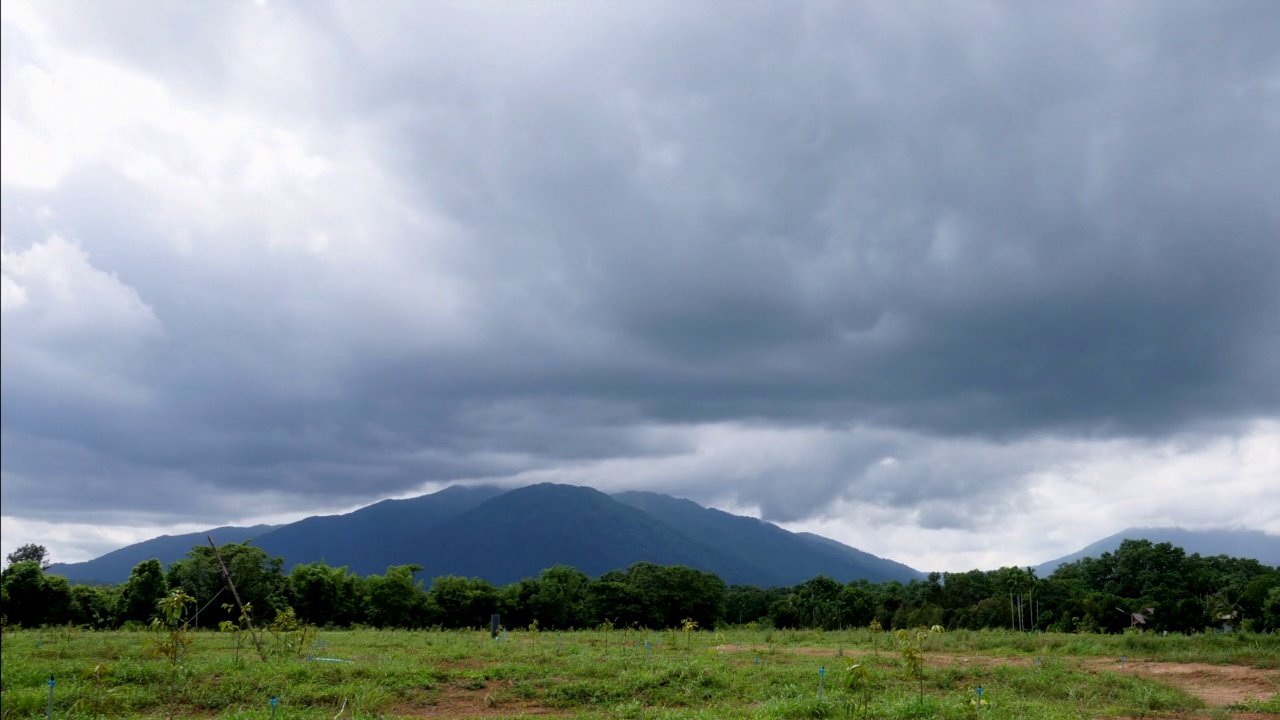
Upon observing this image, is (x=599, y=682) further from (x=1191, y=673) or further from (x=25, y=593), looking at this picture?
(x=25, y=593)

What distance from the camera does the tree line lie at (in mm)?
42906

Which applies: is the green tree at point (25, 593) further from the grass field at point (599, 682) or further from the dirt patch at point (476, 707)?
the dirt patch at point (476, 707)

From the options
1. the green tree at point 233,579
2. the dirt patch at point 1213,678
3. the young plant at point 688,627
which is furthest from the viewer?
the green tree at point 233,579

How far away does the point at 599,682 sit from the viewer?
16.8 m

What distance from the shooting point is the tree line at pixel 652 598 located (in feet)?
141

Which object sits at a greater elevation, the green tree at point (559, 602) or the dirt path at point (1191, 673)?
the dirt path at point (1191, 673)

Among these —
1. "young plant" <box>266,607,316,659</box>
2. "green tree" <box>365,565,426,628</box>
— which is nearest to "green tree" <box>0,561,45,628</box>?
"green tree" <box>365,565,426,628</box>

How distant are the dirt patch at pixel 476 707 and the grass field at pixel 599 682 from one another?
56 millimetres

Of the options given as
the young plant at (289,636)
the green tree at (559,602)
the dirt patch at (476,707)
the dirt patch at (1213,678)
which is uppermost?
the young plant at (289,636)

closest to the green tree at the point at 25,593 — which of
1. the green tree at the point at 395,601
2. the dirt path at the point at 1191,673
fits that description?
the green tree at the point at 395,601

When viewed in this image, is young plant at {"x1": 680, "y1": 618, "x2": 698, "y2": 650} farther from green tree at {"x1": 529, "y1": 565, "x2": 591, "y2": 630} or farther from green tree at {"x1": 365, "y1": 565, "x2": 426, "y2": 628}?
green tree at {"x1": 529, "y1": 565, "x2": 591, "y2": 630}

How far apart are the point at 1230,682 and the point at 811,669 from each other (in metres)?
10.4

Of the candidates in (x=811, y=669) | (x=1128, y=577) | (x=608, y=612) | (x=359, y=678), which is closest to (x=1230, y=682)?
(x=811, y=669)

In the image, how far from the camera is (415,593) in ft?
175
